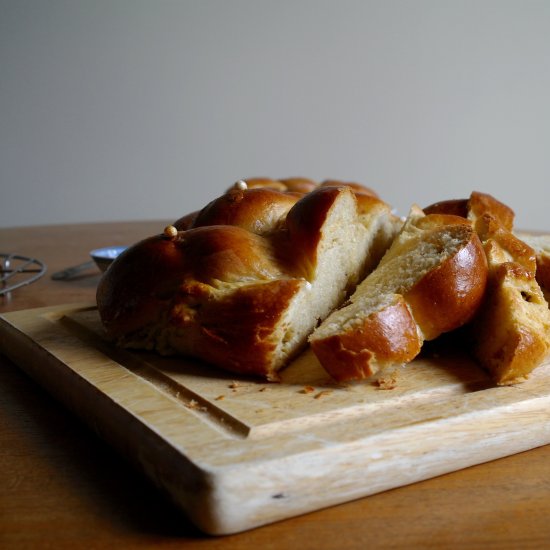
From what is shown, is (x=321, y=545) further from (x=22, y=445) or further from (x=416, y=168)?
(x=416, y=168)

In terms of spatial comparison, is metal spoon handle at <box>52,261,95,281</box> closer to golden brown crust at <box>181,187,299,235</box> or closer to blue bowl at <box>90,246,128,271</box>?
blue bowl at <box>90,246,128,271</box>

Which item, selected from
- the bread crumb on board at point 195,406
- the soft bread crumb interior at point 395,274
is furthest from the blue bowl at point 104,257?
the bread crumb on board at point 195,406

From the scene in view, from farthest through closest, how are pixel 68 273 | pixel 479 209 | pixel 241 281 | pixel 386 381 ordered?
pixel 68 273 → pixel 479 209 → pixel 241 281 → pixel 386 381

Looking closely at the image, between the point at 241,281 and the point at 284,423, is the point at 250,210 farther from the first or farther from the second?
the point at 284,423

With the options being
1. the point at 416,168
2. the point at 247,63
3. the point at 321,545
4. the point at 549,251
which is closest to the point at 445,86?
the point at 416,168

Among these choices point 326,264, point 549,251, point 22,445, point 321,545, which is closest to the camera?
point 321,545

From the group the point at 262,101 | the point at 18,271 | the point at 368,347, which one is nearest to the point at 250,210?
the point at 368,347

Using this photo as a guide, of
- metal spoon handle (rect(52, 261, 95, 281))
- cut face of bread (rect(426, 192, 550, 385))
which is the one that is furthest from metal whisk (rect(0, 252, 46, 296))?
cut face of bread (rect(426, 192, 550, 385))
